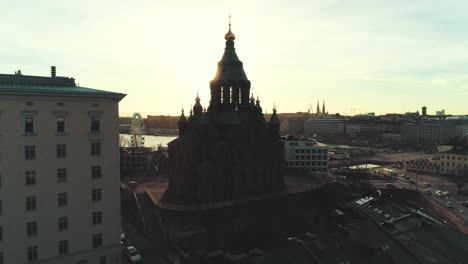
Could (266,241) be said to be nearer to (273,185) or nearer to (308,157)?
(273,185)

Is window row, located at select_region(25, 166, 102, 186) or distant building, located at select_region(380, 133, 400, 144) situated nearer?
window row, located at select_region(25, 166, 102, 186)

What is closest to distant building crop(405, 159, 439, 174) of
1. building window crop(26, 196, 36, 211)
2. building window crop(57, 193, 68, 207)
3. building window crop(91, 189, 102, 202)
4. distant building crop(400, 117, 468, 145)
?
building window crop(91, 189, 102, 202)

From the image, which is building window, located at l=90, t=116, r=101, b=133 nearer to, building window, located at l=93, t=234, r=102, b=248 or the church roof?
building window, located at l=93, t=234, r=102, b=248

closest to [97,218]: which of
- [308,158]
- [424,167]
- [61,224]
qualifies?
[61,224]

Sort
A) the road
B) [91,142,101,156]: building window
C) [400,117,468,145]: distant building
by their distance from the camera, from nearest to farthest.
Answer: [91,142,101,156]: building window < the road < [400,117,468,145]: distant building

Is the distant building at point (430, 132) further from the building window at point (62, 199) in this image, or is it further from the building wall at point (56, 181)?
the building window at point (62, 199)

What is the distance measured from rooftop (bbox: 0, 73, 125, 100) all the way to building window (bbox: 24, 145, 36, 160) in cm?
370

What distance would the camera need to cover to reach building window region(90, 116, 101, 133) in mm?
27644

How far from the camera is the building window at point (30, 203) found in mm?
25375

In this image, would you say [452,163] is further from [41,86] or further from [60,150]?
[41,86]

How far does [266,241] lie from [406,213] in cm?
1410

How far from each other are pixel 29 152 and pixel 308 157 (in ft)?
197

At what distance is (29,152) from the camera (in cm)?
2531

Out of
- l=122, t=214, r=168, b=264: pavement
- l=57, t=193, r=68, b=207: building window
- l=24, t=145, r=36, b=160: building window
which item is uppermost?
l=24, t=145, r=36, b=160: building window
